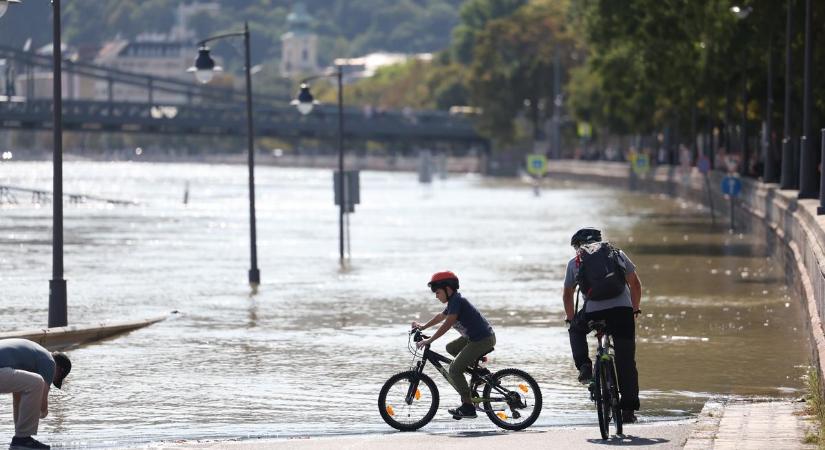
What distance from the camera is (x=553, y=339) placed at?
25.8m

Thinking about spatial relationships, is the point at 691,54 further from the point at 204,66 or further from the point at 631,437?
the point at 631,437

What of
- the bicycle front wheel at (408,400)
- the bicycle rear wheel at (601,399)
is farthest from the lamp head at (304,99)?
the bicycle rear wheel at (601,399)

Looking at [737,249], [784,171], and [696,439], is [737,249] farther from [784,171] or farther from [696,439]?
[696,439]

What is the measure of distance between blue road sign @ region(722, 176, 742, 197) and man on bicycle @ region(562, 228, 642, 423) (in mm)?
38496

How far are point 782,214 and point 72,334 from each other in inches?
771

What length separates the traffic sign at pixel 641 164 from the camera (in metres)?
103

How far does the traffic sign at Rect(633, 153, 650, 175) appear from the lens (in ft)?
338

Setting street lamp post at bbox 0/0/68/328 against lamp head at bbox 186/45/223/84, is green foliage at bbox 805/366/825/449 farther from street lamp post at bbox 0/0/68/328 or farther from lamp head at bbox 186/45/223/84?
lamp head at bbox 186/45/223/84

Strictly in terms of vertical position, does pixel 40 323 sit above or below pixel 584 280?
below

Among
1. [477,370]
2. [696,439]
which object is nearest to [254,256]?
[477,370]

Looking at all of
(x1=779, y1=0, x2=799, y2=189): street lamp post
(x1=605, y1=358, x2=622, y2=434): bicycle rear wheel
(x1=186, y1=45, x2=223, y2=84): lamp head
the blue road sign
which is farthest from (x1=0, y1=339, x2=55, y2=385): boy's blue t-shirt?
the blue road sign

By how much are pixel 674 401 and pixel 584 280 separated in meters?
4.70

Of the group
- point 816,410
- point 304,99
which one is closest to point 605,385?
point 816,410

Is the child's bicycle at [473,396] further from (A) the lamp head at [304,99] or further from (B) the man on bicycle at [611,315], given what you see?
(A) the lamp head at [304,99]
